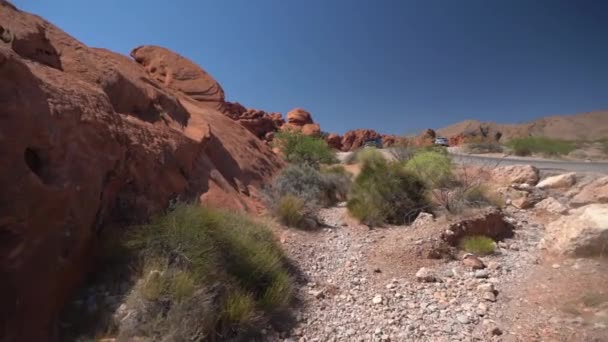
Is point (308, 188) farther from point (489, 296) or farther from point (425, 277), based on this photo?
point (489, 296)

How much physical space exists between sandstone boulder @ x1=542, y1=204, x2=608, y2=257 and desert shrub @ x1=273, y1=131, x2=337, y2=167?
9.76 metres

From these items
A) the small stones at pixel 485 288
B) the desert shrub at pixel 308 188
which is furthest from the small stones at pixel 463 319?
the desert shrub at pixel 308 188

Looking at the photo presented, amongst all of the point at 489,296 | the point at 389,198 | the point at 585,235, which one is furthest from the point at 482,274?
the point at 389,198

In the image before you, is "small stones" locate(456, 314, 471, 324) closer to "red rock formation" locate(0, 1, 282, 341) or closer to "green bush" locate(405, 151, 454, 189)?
"red rock formation" locate(0, 1, 282, 341)

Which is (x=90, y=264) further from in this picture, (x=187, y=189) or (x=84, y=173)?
(x=187, y=189)

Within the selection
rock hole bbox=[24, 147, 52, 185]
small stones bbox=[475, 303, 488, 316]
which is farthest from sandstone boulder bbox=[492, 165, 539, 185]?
rock hole bbox=[24, 147, 52, 185]

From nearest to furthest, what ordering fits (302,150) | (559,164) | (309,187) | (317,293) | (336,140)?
(317,293) → (309,187) → (559,164) → (302,150) → (336,140)

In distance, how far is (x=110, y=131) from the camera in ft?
14.2

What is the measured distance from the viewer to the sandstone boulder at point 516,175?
10.2 meters

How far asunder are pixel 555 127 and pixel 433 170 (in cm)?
7169

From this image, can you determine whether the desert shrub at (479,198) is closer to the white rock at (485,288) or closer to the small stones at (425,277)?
the small stones at (425,277)

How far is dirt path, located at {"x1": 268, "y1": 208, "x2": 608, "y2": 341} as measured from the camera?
12.3 feet

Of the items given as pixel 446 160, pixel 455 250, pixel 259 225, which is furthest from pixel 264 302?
pixel 446 160

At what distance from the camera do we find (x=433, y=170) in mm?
9047
